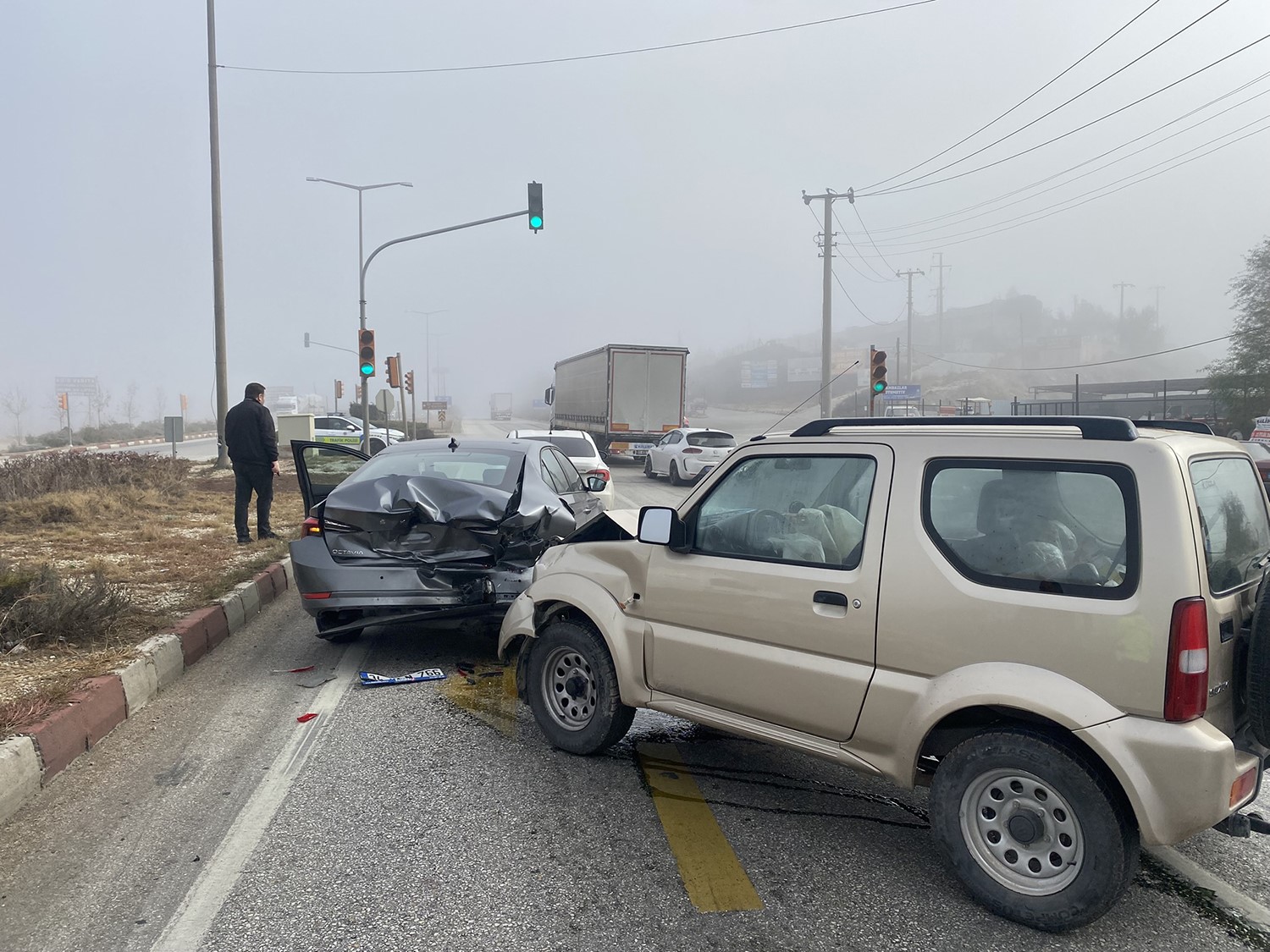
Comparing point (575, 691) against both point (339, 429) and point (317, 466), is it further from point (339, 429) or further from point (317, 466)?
point (339, 429)

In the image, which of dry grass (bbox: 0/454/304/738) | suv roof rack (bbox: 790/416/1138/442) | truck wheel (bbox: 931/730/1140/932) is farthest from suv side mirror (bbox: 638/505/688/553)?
dry grass (bbox: 0/454/304/738)

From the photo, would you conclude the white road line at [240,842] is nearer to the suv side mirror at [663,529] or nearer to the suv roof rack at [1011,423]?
the suv side mirror at [663,529]

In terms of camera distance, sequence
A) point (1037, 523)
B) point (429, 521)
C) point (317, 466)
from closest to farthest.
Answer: point (1037, 523), point (429, 521), point (317, 466)

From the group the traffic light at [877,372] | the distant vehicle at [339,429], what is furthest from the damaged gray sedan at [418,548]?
the distant vehicle at [339,429]

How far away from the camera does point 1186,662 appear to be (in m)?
2.80

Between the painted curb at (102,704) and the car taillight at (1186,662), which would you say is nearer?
the car taillight at (1186,662)

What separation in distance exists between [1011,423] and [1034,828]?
1430 mm

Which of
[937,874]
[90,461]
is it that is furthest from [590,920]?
[90,461]

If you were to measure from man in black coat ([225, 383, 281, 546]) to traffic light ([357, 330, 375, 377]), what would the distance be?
10.0 metres

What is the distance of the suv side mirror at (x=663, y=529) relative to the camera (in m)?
4.11

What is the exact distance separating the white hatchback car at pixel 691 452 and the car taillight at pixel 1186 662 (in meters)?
19.4

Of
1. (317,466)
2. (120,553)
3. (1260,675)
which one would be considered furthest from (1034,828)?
(120,553)

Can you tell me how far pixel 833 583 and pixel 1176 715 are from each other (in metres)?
1.19

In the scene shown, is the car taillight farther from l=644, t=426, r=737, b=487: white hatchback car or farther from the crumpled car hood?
l=644, t=426, r=737, b=487: white hatchback car
